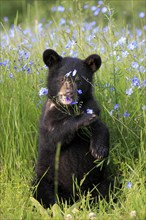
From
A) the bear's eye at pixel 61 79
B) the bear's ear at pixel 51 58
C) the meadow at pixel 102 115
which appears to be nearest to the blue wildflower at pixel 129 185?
the meadow at pixel 102 115

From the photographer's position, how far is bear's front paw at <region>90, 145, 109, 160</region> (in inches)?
211

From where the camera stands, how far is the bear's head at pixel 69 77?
5285 mm

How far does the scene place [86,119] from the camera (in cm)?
520

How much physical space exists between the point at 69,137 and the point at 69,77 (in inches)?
20.0

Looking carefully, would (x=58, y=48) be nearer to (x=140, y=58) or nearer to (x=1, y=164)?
(x=140, y=58)

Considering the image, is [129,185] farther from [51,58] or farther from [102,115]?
[51,58]

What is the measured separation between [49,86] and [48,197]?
0.97 meters

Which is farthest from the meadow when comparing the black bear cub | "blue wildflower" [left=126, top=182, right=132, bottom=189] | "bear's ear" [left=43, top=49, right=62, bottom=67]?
"bear's ear" [left=43, top=49, right=62, bottom=67]

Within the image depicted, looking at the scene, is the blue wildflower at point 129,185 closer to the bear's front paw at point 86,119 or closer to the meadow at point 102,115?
the meadow at point 102,115

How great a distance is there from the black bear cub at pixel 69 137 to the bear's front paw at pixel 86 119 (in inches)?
1.2

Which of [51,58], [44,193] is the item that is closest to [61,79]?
[51,58]

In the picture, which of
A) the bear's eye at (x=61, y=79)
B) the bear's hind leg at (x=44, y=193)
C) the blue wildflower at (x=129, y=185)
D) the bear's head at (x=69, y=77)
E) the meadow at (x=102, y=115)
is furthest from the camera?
the bear's hind leg at (x=44, y=193)

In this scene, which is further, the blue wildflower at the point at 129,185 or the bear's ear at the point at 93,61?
the bear's ear at the point at 93,61

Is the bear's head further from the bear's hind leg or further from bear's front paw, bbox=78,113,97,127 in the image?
the bear's hind leg
